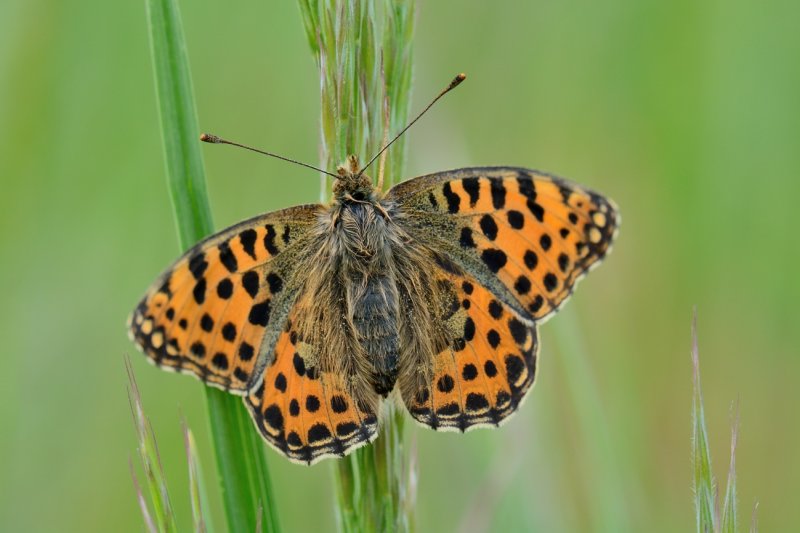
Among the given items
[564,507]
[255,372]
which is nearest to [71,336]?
[255,372]

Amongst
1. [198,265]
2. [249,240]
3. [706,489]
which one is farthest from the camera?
[249,240]

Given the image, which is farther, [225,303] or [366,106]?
[225,303]

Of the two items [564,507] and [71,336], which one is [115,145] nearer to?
[71,336]

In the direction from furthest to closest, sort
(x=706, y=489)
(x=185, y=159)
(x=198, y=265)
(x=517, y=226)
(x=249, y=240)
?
(x=517, y=226), (x=249, y=240), (x=198, y=265), (x=185, y=159), (x=706, y=489)

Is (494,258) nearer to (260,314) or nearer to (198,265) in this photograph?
(260,314)

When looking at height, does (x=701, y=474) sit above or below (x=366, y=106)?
below

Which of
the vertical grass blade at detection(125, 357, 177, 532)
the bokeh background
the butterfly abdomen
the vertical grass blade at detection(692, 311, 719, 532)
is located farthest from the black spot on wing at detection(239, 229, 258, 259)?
the vertical grass blade at detection(692, 311, 719, 532)

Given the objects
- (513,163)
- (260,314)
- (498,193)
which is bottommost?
(260,314)

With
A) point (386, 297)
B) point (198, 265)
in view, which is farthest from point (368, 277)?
point (198, 265)

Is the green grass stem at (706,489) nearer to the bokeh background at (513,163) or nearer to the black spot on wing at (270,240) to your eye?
the bokeh background at (513,163)

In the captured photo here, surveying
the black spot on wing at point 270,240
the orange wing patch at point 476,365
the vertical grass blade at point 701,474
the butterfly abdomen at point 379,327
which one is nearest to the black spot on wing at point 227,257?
the black spot on wing at point 270,240
